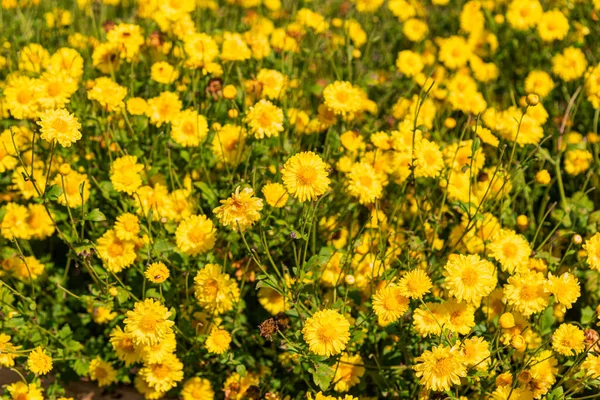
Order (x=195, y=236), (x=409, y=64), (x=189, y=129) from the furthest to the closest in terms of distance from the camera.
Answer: (x=409, y=64) < (x=189, y=129) < (x=195, y=236)

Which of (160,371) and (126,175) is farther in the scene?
(126,175)

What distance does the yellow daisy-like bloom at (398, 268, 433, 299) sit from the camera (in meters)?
1.94

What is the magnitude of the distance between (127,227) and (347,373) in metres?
0.97

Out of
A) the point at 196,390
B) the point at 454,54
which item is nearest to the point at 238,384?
the point at 196,390

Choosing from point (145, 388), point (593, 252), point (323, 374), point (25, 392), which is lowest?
Result: point (145, 388)

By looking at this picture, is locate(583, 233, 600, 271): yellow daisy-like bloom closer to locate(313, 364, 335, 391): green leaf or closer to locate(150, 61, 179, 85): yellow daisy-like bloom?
locate(313, 364, 335, 391): green leaf

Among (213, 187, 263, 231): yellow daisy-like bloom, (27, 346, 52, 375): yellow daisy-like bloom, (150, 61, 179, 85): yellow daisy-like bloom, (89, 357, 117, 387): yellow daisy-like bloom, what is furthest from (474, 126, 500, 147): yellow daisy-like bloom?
(27, 346, 52, 375): yellow daisy-like bloom

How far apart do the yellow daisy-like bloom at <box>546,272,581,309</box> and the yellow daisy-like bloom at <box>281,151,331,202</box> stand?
804 mm

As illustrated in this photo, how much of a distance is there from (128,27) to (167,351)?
1.47 metres

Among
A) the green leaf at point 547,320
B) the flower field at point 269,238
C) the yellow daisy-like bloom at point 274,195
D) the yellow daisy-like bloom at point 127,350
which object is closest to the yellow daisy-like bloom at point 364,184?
the flower field at point 269,238

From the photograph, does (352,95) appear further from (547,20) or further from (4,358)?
(547,20)

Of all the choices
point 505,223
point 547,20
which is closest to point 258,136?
point 505,223

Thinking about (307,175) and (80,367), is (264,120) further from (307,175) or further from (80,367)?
(80,367)

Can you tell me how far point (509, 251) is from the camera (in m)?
2.23
